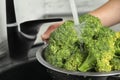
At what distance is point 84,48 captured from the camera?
45cm

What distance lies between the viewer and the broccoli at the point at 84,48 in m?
0.43

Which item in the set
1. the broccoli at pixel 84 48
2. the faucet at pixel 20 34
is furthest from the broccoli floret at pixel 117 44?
the faucet at pixel 20 34

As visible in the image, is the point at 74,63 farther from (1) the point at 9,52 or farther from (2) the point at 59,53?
(1) the point at 9,52

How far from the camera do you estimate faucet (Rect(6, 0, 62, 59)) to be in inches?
27.0

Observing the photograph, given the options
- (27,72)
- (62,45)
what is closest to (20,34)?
(27,72)

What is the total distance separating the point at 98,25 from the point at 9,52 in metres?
0.34

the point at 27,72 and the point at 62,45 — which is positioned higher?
the point at 62,45

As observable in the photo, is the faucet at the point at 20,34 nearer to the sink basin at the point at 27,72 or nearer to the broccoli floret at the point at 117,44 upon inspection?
the sink basin at the point at 27,72

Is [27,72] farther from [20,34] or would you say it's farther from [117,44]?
[117,44]

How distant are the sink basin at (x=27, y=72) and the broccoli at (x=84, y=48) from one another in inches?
8.8

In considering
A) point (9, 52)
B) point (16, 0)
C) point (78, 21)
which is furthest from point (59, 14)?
point (78, 21)

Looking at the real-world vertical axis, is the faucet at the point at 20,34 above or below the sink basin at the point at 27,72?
above

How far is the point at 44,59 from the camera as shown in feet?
1.51

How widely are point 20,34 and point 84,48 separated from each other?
0.31 m
